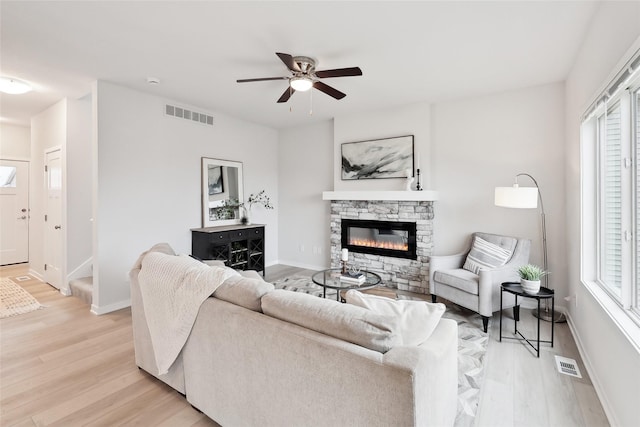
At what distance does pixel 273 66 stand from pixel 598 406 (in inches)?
150

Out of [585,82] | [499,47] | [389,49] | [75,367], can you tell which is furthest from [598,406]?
[75,367]

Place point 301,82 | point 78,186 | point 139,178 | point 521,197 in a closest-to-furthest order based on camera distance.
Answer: point 301,82 → point 521,197 → point 139,178 → point 78,186

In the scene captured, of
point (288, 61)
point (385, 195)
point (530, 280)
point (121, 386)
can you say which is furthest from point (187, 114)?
point (530, 280)

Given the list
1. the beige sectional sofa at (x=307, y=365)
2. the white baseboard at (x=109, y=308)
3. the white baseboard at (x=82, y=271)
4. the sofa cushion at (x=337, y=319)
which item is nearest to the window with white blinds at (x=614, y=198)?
the beige sectional sofa at (x=307, y=365)

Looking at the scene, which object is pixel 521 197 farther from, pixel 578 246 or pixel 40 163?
pixel 40 163

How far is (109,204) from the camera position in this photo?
12.1ft

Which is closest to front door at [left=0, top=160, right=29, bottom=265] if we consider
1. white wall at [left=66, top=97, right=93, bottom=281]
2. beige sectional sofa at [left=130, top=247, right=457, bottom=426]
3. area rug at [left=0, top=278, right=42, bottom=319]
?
area rug at [left=0, top=278, right=42, bottom=319]

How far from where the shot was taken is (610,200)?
2377mm

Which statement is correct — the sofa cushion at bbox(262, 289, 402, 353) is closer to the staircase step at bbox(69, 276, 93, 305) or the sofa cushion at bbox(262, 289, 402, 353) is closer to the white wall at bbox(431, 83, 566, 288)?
the white wall at bbox(431, 83, 566, 288)

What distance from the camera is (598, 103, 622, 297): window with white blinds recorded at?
2.24 m

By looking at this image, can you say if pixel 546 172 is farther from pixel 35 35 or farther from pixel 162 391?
pixel 35 35

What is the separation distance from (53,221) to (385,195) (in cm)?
503

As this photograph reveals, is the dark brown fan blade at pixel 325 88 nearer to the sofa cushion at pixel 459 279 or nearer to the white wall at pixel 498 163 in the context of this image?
the white wall at pixel 498 163

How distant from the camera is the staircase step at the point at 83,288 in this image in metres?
3.88
